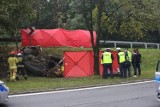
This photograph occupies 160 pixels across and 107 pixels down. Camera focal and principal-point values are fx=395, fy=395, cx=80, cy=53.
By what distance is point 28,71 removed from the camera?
2527cm

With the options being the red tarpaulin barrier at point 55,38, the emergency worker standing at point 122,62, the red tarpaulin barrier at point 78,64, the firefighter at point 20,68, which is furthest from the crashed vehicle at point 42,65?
the red tarpaulin barrier at point 55,38

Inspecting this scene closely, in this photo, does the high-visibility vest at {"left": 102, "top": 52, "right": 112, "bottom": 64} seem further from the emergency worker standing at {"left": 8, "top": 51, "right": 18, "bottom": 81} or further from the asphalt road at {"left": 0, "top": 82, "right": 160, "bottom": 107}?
the asphalt road at {"left": 0, "top": 82, "right": 160, "bottom": 107}

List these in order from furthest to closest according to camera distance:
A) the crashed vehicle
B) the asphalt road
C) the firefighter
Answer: the crashed vehicle → the firefighter → the asphalt road

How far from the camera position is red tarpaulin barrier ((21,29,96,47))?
105 feet

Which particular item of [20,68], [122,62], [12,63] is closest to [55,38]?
[20,68]

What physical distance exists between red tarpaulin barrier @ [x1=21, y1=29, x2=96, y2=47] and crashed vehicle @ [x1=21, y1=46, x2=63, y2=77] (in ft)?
18.5

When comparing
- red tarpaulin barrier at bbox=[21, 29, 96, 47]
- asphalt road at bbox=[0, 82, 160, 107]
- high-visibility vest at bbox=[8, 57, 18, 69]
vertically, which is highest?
red tarpaulin barrier at bbox=[21, 29, 96, 47]

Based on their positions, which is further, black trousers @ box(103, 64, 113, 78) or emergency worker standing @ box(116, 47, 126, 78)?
emergency worker standing @ box(116, 47, 126, 78)

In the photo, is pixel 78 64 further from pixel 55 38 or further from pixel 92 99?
pixel 92 99

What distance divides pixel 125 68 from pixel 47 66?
5040mm

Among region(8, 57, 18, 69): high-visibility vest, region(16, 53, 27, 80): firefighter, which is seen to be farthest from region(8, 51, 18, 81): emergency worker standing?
region(16, 53, 27, 80): firefighter

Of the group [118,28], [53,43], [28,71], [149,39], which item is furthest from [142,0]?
[149,39]

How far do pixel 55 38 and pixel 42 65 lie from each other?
7.79 m

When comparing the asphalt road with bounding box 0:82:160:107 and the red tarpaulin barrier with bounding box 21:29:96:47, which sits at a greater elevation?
the red tarpaulin barrier with bounding box 21:29:96:47
